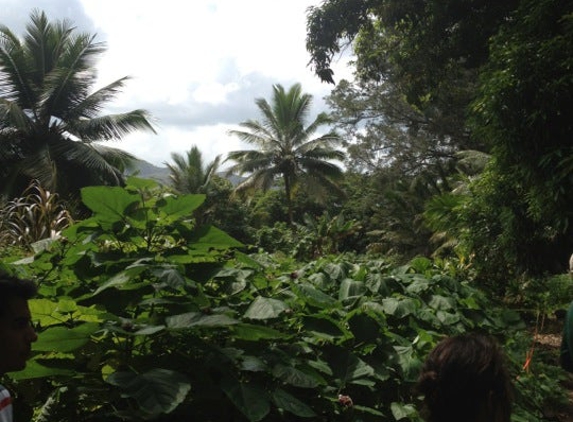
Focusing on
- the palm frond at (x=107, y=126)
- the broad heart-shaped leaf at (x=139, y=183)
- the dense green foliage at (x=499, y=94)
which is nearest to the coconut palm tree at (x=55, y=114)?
the palm frond at (x=107, y=126)

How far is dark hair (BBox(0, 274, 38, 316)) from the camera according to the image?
4.42 feet

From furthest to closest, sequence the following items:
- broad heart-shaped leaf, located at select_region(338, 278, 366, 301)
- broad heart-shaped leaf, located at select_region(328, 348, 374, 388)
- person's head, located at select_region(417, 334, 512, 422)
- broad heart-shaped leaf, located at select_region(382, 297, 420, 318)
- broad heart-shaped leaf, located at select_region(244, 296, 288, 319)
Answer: broad heart-shaped leaf, located at select_region(338, 278, 366, 301)
broad heart-shaped leaf, located at select_region(382, 297, 420, 318)
broad heart-shaped leaf, located at select_region(328, 348, 374, 388)
broad heart-shaped leaf, located at select_region(244, 296, 288, 319)
person's head, located at select_region(417, 334, 512, 422)

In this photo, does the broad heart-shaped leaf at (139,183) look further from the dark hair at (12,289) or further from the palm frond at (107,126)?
the palm frond at (107,126)

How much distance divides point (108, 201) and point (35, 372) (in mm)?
612

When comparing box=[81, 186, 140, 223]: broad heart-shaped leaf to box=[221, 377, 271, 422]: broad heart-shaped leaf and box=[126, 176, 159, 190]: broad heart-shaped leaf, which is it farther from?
box=[221, 377, 271, 422]: broad heart-shaped leaf

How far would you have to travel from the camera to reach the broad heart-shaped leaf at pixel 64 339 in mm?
1373

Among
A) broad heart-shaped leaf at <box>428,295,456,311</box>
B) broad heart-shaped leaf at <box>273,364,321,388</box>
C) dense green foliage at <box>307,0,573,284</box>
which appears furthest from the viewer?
dense green foliage at <box>307,0,573,284</box>

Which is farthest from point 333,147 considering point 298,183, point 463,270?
point 463,270

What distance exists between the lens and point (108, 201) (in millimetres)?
1796

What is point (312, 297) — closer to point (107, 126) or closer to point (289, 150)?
point (107, 126)

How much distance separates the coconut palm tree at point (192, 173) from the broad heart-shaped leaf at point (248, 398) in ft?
85.4

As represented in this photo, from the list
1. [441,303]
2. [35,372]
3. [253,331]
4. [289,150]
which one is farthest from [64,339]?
[289,150]

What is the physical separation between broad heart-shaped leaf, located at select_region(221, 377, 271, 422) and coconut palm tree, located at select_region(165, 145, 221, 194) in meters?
26.0

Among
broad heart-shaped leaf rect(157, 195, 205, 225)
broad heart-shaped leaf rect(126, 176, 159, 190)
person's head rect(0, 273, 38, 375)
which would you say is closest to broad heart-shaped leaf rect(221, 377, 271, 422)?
person's head rect(0, 273, 38, 375)
